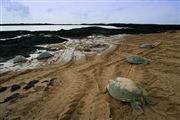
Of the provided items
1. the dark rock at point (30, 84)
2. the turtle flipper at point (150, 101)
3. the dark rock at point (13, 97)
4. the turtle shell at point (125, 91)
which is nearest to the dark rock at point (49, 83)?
the dark rock at point (30, 84)

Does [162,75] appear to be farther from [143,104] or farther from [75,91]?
[75,91]

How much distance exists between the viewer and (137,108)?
505 centimetres

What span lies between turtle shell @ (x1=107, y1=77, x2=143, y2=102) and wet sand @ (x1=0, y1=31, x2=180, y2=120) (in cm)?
20

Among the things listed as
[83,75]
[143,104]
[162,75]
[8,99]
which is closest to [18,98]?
[8,99]

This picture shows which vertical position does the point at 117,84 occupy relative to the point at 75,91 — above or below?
above

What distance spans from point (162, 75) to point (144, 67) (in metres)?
1.21

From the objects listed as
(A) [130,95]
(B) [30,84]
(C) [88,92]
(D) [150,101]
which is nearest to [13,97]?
(B) [30,84]

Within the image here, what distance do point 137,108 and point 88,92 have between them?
1.83 m

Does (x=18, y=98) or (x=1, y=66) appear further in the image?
(x=1, y=66)

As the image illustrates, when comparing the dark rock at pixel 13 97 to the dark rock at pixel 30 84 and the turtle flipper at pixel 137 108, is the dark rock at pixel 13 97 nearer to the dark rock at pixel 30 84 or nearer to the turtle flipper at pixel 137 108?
the dark rock at pixel 30 84

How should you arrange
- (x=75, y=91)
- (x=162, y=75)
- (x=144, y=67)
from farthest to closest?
1. (x=144, y=67)
2. (x=162, y=75)
3. (x=75, y=91)

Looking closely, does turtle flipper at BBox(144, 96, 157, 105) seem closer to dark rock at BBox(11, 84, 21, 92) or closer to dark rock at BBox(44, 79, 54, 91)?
dark rock at BBox(44, 79, 54, 91)

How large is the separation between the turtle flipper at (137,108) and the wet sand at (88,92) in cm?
10

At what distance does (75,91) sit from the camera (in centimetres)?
646
